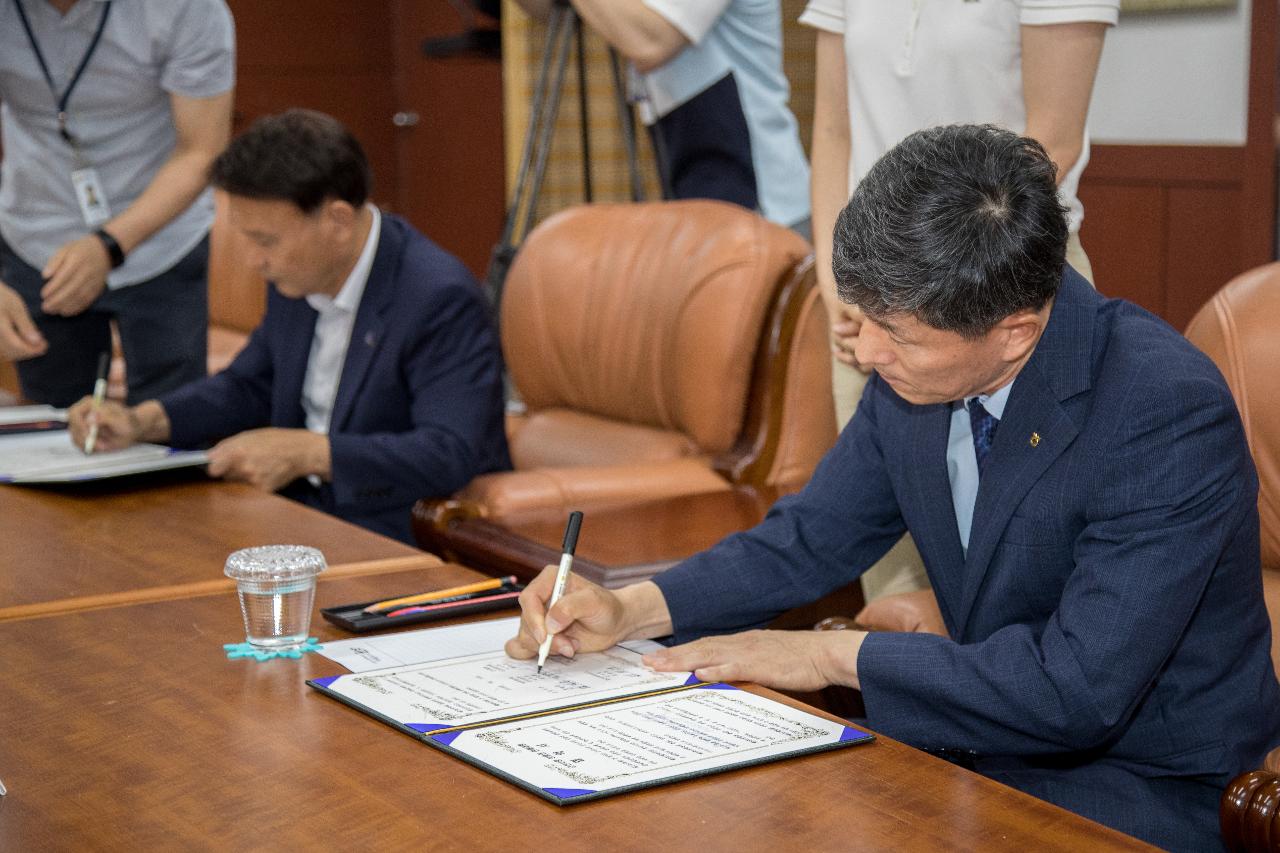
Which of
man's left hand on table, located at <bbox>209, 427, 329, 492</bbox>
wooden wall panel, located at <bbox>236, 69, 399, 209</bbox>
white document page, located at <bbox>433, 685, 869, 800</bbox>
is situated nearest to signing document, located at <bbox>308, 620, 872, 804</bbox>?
white document page, located at <bbox>433, 685, 869, 800</bbox>

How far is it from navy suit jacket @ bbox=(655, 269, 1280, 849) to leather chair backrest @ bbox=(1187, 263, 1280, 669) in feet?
0.84

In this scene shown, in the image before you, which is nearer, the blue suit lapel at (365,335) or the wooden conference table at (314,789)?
the wooden conference table at (314,789)

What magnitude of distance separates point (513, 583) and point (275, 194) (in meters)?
1.12

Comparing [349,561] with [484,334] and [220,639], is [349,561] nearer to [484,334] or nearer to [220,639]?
[220,639]

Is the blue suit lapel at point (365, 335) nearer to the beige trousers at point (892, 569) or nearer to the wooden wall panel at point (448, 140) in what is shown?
the beige trousers at point (892, 569)

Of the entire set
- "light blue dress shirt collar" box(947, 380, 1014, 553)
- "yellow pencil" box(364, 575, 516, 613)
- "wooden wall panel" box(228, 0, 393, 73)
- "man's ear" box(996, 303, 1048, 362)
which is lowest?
"yellow pencil" box(364, 575, 516, 613)

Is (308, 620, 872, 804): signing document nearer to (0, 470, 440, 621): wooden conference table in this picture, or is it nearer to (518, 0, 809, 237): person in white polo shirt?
(0, 470, 440, 621): wooden conference table

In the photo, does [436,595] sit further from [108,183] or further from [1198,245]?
[1198,245]

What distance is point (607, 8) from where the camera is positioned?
3.03 metres

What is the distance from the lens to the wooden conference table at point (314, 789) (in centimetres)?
108

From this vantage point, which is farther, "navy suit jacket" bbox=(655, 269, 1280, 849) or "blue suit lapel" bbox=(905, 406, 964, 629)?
"blue suit lapel" bbox=(905, 406, 964, 629)

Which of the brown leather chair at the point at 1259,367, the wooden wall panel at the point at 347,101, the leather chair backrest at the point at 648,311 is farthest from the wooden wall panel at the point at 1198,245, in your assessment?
the wooden wall panel at the point at 347,101

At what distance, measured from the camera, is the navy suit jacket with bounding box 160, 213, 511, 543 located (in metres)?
2.60

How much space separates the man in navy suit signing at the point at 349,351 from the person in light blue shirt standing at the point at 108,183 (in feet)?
0.87
